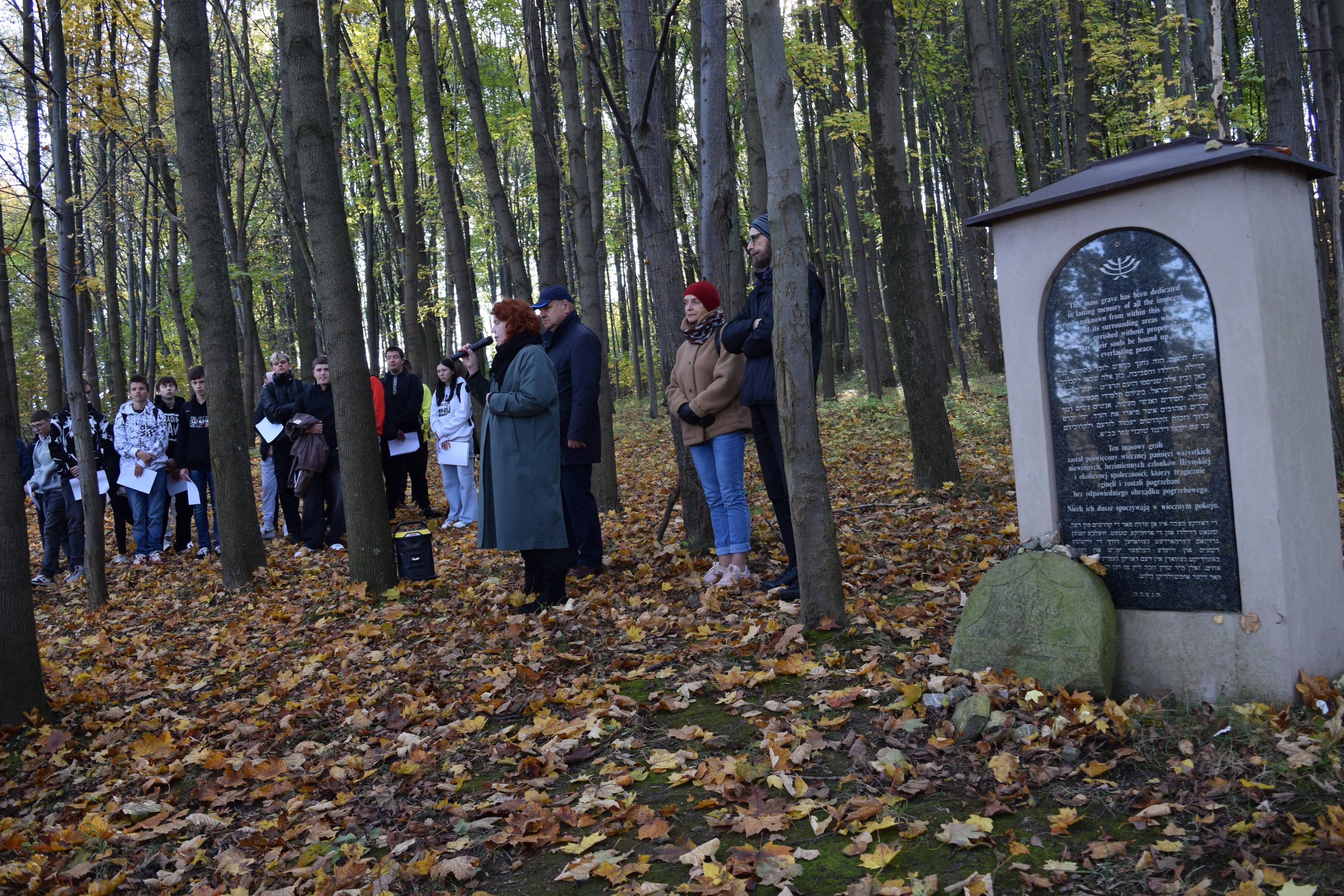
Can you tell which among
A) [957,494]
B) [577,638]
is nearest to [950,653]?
[577,638]

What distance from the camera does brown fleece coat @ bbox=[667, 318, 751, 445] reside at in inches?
230

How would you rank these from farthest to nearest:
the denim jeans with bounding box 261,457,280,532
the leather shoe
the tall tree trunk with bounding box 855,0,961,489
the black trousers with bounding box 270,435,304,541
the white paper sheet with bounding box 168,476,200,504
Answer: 1. the denim jeans with bounding box 261,457,280,532
2. the white paper sheet with bounding box 168,476,200,504
3. the black trousers with bounding box 270,435,304,541
4. the tall tree trunk with bounding box 855,0,961,489
5. the leather shoe

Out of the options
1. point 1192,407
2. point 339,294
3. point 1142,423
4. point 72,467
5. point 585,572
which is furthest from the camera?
point 72,467

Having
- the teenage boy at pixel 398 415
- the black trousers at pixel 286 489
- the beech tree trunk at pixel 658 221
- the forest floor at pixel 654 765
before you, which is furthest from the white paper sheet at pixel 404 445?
the beech tree trunk at pixel 658 221

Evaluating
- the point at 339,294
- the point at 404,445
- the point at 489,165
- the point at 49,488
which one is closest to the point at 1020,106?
the point at 489,165

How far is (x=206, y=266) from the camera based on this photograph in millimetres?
8188

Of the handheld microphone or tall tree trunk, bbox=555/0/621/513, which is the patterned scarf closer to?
the handheld microphone

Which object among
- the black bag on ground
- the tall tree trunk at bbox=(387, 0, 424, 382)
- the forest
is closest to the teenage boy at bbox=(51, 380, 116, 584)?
the forest

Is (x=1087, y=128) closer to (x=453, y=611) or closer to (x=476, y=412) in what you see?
(x=476, y=412)

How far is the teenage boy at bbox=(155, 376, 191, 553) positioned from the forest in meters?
0.83

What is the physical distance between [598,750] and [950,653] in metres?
1.72

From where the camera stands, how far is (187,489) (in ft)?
35.8

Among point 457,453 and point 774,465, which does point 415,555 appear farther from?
point 774,465

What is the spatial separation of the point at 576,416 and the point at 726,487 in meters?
1.25
